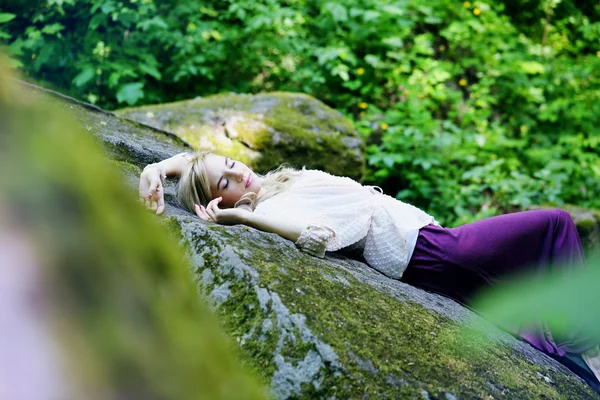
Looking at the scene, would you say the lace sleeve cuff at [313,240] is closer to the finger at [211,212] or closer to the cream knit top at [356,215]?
the cream knit top at [356,215]

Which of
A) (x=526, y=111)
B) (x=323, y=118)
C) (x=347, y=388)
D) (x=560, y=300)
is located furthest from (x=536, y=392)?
(x=526, y=111)

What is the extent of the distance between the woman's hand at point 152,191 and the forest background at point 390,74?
9.98 ft

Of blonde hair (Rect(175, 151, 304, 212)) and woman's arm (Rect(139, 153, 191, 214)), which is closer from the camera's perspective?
woman's arm (Rect(139, 153, 191, 214))

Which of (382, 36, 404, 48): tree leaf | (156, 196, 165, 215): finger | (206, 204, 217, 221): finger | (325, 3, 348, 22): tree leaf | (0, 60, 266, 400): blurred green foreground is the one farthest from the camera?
(382, 36, 404, 48): tree leaf

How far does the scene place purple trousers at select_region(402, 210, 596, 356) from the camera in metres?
2.57

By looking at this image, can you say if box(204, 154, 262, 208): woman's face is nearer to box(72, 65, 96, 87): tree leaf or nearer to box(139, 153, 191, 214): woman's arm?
box(139, 153, 191, 214): woman's arm

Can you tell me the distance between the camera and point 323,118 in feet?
16.2

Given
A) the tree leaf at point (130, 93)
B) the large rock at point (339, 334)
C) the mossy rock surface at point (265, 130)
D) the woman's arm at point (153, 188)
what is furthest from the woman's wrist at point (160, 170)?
the tree leaf at point (130, 93)

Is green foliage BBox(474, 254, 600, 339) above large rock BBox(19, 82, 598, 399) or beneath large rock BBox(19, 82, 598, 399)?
above

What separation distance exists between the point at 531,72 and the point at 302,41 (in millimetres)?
3315

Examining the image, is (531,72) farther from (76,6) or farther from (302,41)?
(76,6)

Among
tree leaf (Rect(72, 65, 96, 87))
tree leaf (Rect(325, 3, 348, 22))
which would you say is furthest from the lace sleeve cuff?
tree leaf (Rect(325, 3, 348, 22))

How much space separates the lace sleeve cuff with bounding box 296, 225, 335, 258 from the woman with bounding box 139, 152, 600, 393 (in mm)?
259

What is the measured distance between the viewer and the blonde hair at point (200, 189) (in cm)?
251
